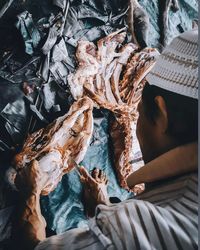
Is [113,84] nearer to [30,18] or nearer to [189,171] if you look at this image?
[30,18]

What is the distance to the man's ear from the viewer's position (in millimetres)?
Result: 1479

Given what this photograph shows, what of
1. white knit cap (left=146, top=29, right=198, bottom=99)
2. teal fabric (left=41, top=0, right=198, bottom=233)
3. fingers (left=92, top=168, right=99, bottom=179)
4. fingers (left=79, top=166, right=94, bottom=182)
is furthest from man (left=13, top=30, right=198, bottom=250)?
fingers (left=92, top=168, right=99, bottom=179)

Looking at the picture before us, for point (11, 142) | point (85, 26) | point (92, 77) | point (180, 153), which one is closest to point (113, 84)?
point (92, 77)

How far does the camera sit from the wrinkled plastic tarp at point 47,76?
2613mm

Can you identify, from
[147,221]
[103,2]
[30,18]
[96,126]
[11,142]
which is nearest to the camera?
[147,221]

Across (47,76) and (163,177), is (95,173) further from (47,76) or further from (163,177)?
(163,177)

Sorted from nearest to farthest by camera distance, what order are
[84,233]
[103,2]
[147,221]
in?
[147,221], [84,233], [103,2]

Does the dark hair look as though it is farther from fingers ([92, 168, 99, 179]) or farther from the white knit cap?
fingers ([92, 168, 99, 179])

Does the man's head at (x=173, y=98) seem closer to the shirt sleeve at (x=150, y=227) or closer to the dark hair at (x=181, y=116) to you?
the dark hair at (x=181, y=116)

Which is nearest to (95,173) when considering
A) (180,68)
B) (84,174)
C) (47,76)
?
(84,174)

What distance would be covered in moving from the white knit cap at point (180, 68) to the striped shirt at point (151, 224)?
0.31m

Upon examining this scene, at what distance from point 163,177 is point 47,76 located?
5.27 feet

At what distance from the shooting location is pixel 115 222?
1.28 metres

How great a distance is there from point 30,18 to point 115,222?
1894 mm
